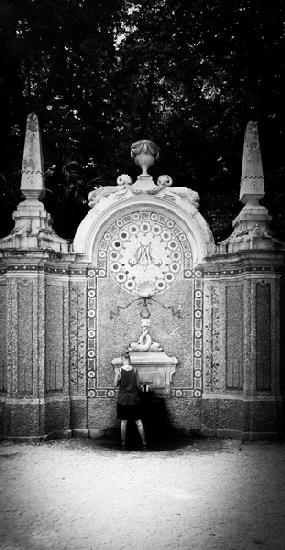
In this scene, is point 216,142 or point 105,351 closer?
point 105,351

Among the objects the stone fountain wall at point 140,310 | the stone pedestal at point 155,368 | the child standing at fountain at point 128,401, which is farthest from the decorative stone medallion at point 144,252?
the child standing at fountain at point 128,401

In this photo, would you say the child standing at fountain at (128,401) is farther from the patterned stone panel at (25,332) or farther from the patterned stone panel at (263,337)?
the patterned stone panel at (263,337)

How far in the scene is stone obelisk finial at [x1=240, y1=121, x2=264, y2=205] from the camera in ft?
29.0

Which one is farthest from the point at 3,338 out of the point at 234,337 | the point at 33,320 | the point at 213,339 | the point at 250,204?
the point at 250,204

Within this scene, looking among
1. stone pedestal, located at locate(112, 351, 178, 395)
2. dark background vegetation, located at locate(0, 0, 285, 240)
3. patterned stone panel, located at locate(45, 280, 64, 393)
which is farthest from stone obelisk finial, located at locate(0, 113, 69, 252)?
dark background vegetation, located at locate(0, 0, 285, 240)

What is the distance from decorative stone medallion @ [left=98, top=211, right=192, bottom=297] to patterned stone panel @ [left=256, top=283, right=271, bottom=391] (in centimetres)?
139

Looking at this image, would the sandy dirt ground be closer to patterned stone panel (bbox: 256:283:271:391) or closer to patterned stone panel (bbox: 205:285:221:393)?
patterned stone panel (bbox: 256:283:271:391)

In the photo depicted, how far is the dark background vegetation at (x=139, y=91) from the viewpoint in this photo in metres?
12.6

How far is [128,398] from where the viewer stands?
8047 millimetres

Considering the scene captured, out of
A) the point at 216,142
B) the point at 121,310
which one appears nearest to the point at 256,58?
the point at 216,142

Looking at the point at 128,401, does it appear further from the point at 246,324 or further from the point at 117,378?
the point at 246,324

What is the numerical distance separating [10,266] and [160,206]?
2.76 m

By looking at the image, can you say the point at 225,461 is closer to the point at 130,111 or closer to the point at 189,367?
the point at 189,367

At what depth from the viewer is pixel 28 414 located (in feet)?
27.4
